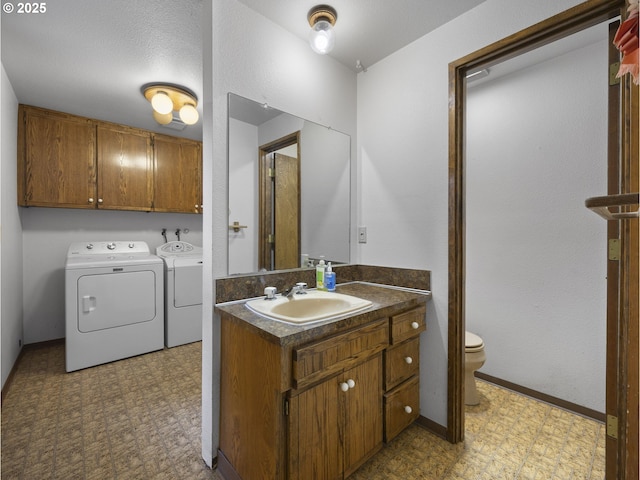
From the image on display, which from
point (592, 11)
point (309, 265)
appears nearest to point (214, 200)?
point (309, 265)

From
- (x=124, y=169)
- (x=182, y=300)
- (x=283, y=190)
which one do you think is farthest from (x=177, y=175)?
(x=283, y=190)

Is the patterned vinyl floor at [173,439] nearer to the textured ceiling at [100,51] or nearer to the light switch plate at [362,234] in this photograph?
the light switch plate at [362,234]

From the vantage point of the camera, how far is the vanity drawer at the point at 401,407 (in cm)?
150

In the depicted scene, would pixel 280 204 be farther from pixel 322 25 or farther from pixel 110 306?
pixel 110 306

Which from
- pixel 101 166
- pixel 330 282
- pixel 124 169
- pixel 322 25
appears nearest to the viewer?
pixel 322 25

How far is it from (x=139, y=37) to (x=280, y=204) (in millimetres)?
1422

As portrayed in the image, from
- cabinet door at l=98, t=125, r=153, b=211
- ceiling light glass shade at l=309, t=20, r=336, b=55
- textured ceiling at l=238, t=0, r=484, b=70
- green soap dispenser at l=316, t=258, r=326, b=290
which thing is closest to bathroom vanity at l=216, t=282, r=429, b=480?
green soap dispenser at l=316, t=258, r=326, b=290

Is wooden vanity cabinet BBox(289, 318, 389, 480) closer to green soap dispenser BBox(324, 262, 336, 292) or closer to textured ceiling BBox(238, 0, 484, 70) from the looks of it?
green soap dispenser BBox(324, 262, 336, 292)

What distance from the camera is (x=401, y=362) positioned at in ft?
5.21

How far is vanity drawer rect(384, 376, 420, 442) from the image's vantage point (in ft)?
4.91

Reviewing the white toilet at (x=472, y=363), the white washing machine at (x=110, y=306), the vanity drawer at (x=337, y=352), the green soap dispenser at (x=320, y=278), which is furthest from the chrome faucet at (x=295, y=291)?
the white washing machine at (x=110, y=306)

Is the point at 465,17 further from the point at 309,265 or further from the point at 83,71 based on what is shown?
the point at 83,71

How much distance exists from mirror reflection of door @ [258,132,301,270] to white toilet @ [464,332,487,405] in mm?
1310

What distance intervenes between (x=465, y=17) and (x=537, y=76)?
88 cm
